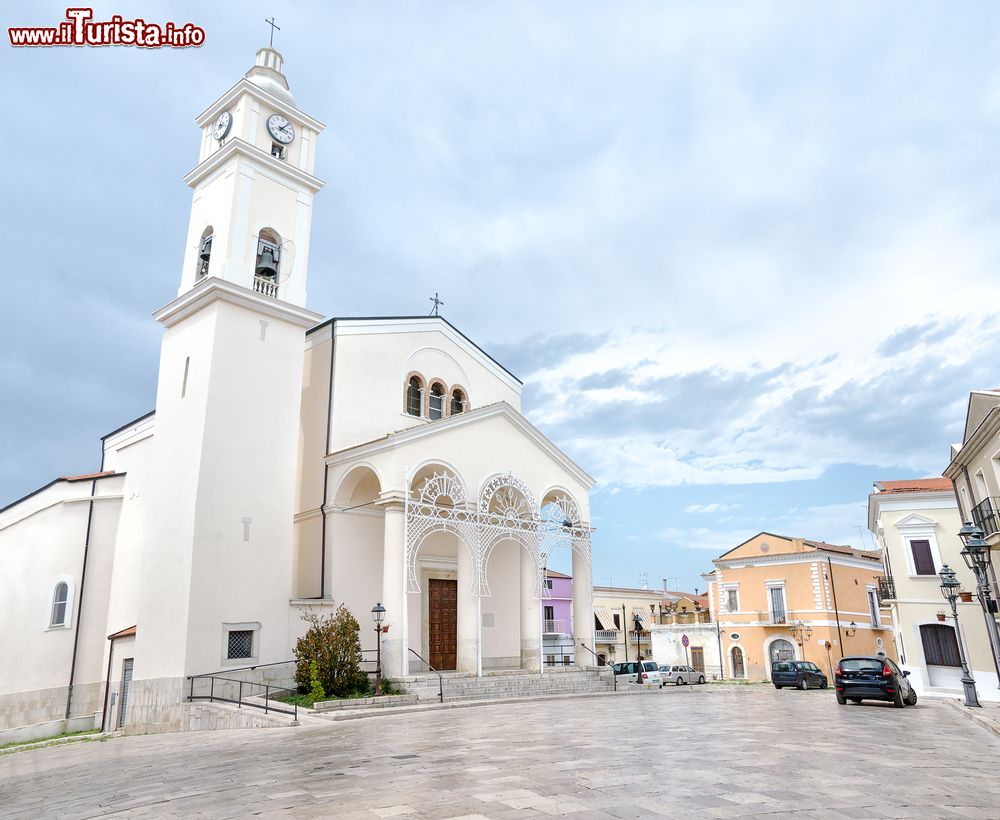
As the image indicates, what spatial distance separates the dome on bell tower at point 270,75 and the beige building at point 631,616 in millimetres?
38777

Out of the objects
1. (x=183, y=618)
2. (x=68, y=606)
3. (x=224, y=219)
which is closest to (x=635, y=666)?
(x=183, y=618)

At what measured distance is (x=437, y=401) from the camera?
23.8m

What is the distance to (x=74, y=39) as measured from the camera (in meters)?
13.6

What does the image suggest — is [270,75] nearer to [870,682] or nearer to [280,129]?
Answer: [280,129]

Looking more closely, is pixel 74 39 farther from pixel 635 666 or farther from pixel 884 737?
pixel 635 666

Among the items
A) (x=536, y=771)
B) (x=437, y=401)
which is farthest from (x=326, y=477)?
(x=536, y=771)

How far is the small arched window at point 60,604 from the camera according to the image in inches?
787

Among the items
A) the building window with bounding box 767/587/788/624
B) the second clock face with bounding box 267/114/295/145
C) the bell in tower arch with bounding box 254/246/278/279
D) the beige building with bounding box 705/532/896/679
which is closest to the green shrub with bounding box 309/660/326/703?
the bell in tower arch with bounding box 254/246/278/279

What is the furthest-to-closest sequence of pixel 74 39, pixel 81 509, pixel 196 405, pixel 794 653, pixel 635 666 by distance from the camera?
pixel 794 653 → pixel 635 666 → pixel 81 509 → pixel 196 405 → pixel 74 39

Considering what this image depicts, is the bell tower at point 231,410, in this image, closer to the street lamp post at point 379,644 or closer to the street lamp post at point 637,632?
the street lamp post at point 379,644

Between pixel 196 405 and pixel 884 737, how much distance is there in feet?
51.6

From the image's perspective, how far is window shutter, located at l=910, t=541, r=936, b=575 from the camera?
24781 mm

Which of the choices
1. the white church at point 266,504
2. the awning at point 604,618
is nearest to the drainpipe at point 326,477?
the white church at point 266,504

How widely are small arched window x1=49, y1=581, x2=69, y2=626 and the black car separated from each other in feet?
66.7
